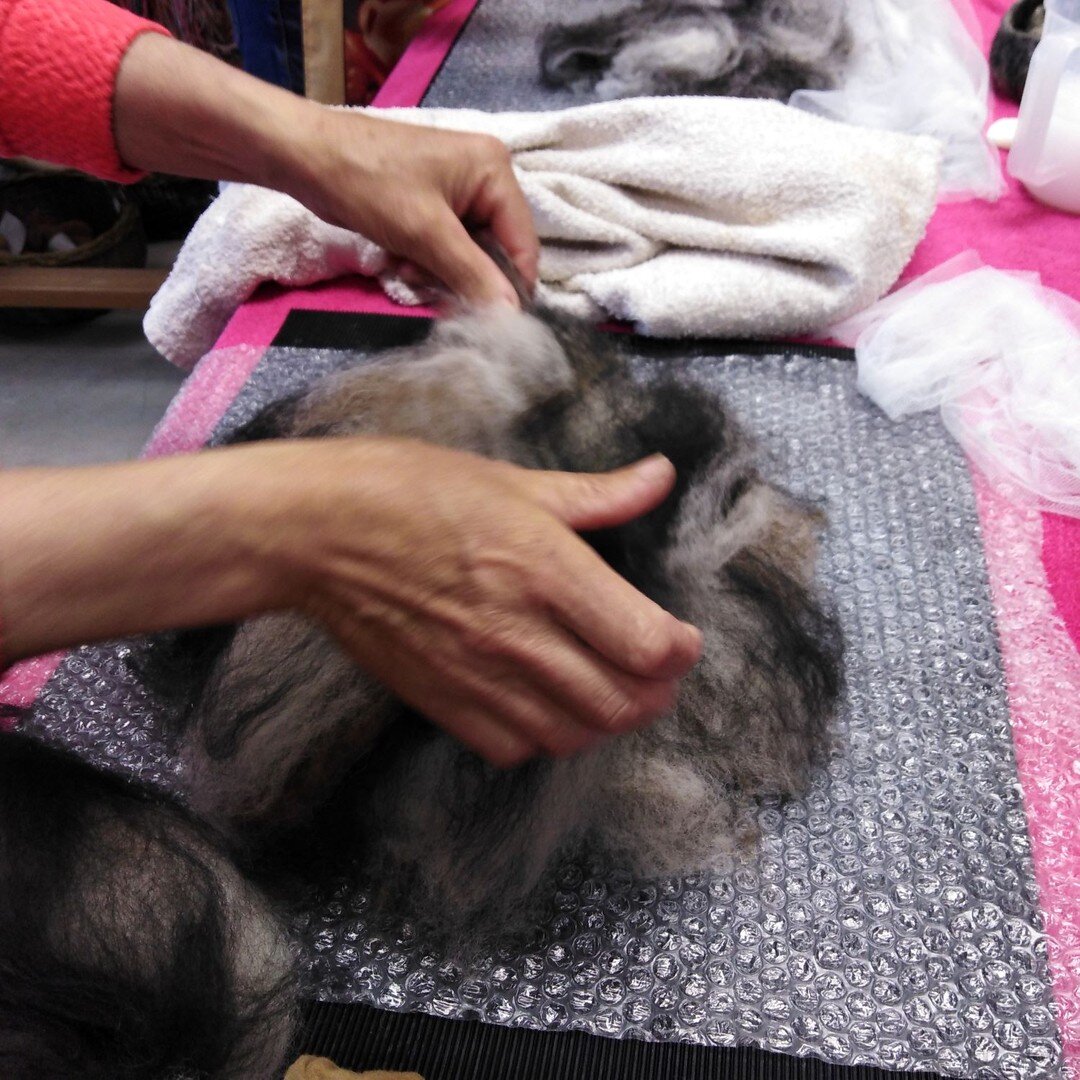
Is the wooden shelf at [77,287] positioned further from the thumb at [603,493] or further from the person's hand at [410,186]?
the thumb at [603,493]

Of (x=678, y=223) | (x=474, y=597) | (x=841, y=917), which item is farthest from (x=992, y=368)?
(x=474, y=597)

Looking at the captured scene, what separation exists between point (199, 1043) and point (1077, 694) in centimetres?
65

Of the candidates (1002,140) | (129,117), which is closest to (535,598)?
(129,117)

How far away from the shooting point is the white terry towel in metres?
1.08

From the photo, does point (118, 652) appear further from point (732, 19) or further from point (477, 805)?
point (732, 19)

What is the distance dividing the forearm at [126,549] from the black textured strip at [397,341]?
62 centimetres

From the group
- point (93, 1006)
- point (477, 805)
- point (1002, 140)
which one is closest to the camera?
point (93, 1006)

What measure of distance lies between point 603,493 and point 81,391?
1.67 m

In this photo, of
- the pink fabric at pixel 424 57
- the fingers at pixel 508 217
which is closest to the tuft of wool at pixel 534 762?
the fingers at pixel 508 217

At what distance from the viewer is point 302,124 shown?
A: 81 cm

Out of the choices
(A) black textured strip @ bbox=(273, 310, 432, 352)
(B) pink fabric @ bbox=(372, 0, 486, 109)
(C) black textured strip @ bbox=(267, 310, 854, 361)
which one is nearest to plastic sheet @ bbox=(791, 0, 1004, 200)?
(C) black textured strip @ bbox=(267, 310, 854, 361)

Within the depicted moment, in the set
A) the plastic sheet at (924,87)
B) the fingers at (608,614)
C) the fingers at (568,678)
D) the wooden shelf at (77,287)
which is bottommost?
the wooden shelf at (77,287)

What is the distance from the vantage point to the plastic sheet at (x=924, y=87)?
1.31 m

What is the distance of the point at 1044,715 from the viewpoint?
751 millimetres
